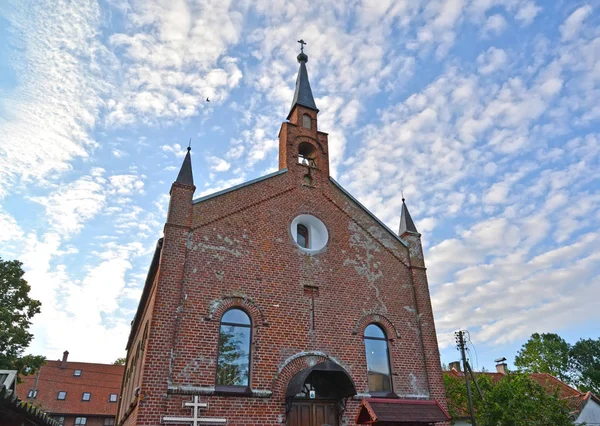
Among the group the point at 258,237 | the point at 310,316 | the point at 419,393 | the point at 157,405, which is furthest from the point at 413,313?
the point at 157,405

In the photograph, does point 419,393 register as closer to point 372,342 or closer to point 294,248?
point 372,342

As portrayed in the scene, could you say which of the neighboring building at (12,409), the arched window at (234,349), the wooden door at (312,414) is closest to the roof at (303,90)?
the arched window at (234,349)

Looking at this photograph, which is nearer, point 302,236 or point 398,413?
point 398,413

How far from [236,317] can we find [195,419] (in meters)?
2.85

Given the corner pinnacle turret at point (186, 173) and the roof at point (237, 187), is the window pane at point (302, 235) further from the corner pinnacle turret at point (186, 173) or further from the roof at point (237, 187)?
the corner pinnacle turret at point (186, 173)

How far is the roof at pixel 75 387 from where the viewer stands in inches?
1555

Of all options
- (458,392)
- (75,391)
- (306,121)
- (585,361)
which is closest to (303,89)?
(306,121)

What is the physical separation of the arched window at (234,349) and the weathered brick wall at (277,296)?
0.78 ft

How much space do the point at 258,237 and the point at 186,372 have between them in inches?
177

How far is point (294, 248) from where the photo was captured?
14.1 m

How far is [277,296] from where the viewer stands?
43.0 ft

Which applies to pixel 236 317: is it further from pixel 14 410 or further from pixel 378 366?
pixel 14 410

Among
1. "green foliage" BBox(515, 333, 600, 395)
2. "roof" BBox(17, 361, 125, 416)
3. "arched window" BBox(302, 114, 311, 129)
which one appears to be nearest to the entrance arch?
"arched window" BBox(302, 114, 311, 129)

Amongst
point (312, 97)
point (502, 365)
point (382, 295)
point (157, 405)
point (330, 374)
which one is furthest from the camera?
point (502, 365)
